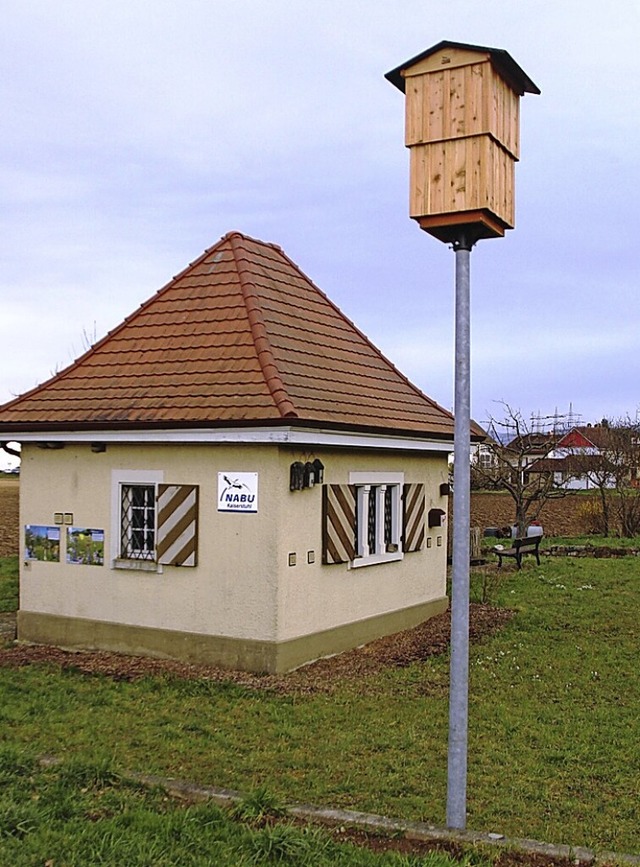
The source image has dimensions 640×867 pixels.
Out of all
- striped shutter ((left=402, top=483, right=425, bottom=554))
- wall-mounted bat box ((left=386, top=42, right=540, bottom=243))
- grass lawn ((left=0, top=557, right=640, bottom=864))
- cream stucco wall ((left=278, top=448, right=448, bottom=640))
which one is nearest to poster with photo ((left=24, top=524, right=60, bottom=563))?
grass lawn ((left=0, top=557, right=640, bottom=864))

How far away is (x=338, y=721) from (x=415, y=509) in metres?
5.39

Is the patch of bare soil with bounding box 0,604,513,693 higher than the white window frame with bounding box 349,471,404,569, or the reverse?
the white window frame with bounding box 349,471,404,569

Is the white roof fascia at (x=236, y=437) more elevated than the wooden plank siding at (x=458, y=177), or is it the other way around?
the wooden plank siding at (x=458, y=177)

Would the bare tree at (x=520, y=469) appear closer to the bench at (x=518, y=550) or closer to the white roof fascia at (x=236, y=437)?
the bench at (x=518, y=550)

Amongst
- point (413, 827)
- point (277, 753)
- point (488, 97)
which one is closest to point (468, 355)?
point (488, 97)

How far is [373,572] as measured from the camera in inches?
481

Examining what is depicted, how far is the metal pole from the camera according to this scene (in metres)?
5.36

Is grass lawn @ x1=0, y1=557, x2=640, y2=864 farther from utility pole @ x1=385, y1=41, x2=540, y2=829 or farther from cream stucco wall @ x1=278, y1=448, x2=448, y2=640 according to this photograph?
cream stucco wall @ x1=278, y1=448, x2=448, y2=640

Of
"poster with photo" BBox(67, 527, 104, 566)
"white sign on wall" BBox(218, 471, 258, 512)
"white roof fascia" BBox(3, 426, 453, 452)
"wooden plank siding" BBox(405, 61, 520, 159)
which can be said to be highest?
"wooden plank siding" BBox(405, 61, 520, 159)

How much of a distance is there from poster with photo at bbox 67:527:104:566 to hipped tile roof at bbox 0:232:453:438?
4.37 ft

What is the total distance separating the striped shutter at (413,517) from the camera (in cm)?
1303

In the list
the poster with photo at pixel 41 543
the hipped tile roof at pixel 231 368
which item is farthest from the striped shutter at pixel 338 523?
the poster with photo at pixel 41 543

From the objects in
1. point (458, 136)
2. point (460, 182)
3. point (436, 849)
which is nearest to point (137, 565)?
point (436, 849)

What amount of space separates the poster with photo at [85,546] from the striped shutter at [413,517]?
4152mm
